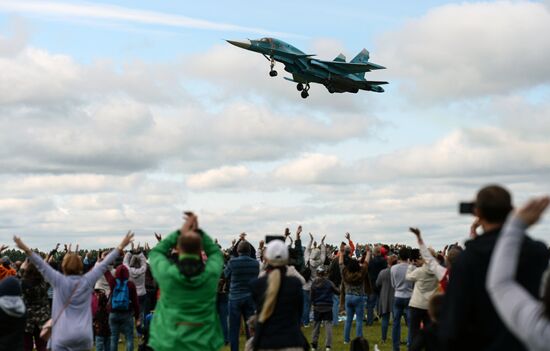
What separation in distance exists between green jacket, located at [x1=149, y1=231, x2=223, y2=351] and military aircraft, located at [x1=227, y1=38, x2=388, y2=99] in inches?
1470

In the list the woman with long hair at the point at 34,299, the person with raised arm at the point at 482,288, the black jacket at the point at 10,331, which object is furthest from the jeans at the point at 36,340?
the person with raised arm at the point at 482,288

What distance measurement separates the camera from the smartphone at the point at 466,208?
5.14m

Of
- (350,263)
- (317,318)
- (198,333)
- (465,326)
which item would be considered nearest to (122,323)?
(317,318)

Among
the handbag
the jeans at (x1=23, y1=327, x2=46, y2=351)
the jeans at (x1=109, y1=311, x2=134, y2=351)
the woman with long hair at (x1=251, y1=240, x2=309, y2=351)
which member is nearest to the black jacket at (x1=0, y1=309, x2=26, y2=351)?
the handbag

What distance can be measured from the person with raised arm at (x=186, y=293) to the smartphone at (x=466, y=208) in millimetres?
2418

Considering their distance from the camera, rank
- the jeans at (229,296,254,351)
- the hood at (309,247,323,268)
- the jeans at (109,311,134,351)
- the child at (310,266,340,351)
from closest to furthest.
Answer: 1. the jeans at (109,311,134,351)
2. the jeans at (229,296,254,351)
3. the child at (310,266,340,351)
4. the hood at (309,247,323,268)

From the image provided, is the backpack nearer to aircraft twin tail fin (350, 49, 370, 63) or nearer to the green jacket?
the green jacket

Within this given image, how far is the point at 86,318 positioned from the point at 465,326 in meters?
4.80

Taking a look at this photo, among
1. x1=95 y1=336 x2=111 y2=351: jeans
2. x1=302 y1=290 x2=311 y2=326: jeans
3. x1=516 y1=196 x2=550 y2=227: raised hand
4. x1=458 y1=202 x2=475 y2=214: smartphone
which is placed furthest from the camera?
x1=302 y1=290 x2=311 y2=326: jeans

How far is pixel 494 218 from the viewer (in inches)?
191

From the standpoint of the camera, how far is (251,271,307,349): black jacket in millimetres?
7254

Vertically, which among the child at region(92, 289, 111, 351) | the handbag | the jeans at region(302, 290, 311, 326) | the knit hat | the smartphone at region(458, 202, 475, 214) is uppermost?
the smartphone at region(458, 202, 475, 214)

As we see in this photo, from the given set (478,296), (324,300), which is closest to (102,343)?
(324,300)

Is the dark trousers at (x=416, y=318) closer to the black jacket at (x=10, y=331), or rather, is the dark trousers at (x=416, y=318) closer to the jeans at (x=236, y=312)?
the jeans at (x=236, y=312)
